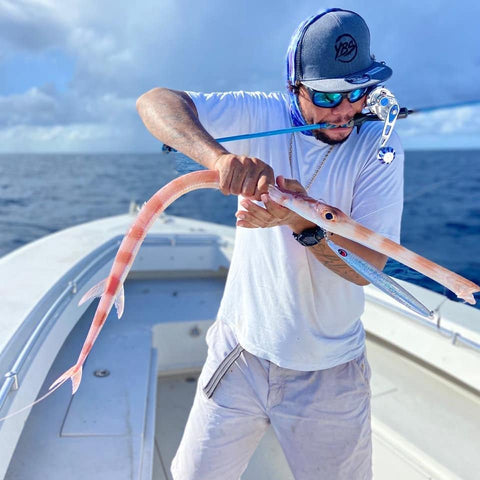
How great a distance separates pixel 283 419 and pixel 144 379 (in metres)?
1.50

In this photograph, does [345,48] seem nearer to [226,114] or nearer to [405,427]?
[226,114]

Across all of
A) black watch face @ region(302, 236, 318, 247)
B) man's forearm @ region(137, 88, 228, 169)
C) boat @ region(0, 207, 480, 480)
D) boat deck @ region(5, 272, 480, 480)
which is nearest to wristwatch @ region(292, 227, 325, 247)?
black watch face @ region(302, 236, 318, 247)

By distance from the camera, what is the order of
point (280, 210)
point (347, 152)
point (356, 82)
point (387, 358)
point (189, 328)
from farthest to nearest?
1. point (189, 328)
2. point (387, 358)
3. point (347, 152)
4. point (356, 82)
5. point (280, 210)

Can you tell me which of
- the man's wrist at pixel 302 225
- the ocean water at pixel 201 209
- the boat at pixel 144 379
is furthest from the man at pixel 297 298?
the ocean water at pixel 201 209

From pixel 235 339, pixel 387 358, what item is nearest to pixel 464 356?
pixel 387 358

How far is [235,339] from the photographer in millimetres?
2250

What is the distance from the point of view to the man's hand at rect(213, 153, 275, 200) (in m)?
1.56

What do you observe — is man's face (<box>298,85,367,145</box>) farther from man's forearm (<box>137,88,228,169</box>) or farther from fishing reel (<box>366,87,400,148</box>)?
man's forearm (<box>137,88,228,169</box>)

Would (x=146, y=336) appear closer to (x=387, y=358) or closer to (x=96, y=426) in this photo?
(x=96, y=426)

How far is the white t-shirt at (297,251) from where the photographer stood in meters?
2.05

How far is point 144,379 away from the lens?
3.37 metres

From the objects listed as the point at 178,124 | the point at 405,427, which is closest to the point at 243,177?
the point at 178,124

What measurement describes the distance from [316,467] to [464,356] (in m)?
1.56

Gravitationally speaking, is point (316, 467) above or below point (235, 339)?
below
